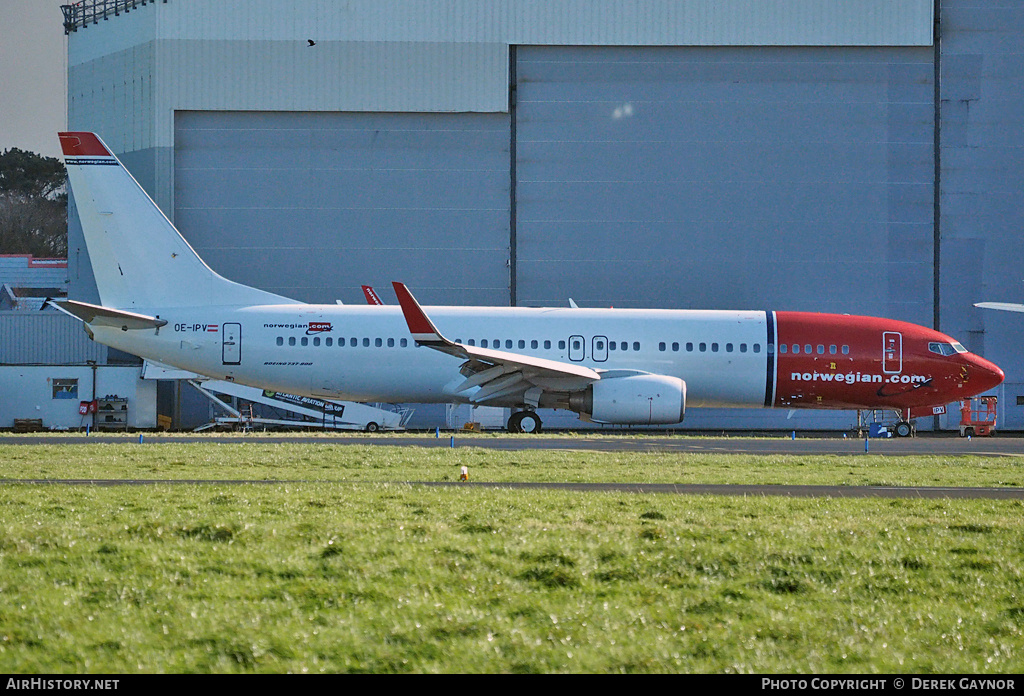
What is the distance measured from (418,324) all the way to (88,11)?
27.7 m

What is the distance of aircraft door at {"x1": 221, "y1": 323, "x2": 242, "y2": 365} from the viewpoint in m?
27.8

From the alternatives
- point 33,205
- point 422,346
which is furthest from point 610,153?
point 33,205

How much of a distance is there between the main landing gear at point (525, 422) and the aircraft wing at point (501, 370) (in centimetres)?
49

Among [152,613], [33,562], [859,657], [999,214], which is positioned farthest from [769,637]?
[999,214]

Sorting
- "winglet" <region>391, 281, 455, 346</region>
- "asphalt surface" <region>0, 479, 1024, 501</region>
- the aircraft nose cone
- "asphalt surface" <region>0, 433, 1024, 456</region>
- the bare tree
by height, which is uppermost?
the bare tree

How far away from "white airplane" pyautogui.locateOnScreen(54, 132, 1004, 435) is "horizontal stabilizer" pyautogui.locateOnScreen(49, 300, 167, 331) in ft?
0.23

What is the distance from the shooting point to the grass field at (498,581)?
5.89 meters

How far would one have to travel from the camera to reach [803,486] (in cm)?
1408

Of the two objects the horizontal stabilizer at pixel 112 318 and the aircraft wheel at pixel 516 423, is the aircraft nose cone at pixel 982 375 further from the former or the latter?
the horizontal stabilizer at pixel 112 318

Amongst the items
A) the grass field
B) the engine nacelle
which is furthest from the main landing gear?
the grass field

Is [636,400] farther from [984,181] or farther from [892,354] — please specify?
[984,181]

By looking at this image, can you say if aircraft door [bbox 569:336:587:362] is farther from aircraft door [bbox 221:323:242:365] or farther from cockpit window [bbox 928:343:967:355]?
cockpit window [bbox 928:343:967:355]

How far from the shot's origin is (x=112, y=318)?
27.1 m

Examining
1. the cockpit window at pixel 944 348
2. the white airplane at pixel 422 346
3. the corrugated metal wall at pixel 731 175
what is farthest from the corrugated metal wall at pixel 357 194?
the cockpit window at pixel 944 348
